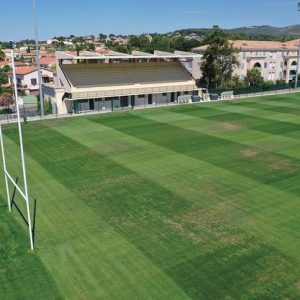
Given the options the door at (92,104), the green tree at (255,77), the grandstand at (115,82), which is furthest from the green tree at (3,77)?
the green tree at (255,77)

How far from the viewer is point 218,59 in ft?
201

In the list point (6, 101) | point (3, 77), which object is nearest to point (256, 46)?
point (3, 77)

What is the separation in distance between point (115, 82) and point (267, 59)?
46564 millimetres

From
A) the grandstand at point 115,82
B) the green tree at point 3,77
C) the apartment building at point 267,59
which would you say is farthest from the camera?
the apartment building at point 267,59

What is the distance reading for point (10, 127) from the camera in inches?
1425

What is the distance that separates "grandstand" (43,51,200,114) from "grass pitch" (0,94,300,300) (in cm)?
1304

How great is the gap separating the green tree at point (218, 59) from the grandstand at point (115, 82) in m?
8.07

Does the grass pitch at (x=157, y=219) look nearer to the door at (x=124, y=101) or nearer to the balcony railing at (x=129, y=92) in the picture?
the balcony railing at (x=129, y=92)

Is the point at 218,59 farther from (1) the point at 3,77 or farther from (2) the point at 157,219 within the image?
(2) the point at 157,219

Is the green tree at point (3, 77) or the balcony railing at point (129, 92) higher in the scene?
the green tree at point (3, 77)

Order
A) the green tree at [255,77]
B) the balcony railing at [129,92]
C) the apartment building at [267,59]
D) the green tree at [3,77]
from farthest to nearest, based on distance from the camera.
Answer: the apartment building at [267,59] → the green tree at [3,77] → the green tree at [255,77] → the balcony railing at [129,92]

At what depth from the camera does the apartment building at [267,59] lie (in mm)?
77250

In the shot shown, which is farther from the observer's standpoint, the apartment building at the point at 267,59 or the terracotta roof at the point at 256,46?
the terracotta roof at the point at 256,46

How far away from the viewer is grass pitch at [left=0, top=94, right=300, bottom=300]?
12758 millimetres
